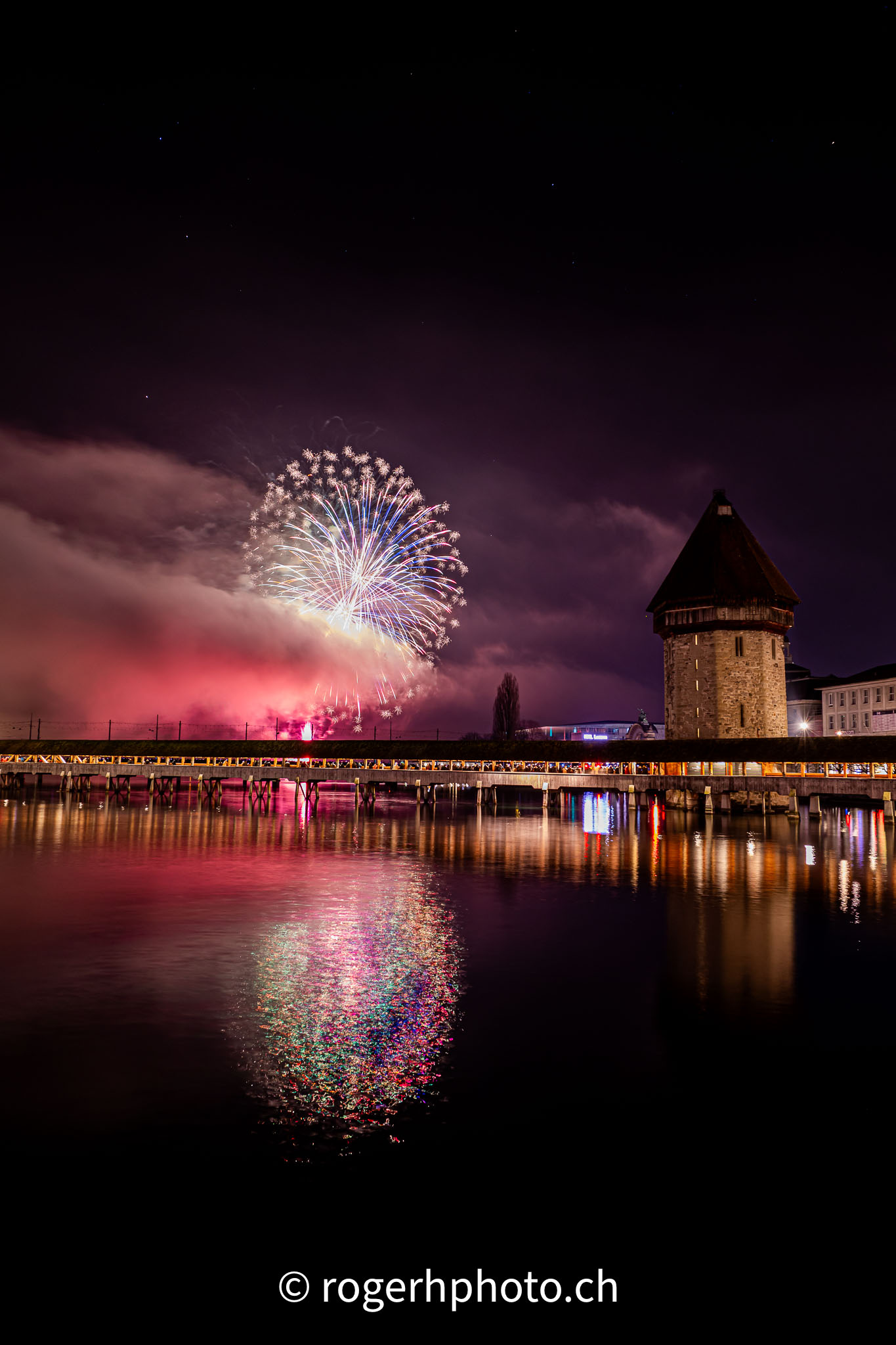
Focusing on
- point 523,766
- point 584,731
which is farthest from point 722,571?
point 584,731

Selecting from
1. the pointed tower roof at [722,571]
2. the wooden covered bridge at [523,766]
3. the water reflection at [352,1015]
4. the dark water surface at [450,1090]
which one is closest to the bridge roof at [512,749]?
the wooden covered bridge at [523,766]

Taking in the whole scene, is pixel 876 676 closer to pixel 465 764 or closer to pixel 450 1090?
pixel 465 764

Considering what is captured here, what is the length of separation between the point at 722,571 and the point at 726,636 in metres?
4.44

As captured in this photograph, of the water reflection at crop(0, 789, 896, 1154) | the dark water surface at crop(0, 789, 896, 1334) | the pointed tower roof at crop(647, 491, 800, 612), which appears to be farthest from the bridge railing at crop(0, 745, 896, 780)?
the dark water surface at crop(0, 789, 896, 1334)

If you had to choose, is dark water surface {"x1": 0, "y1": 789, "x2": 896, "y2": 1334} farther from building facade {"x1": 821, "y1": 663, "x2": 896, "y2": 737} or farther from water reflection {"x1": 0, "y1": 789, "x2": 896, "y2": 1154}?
building facade {"x1": 821, "y1": 663, "x2": 896, "y2": 737}

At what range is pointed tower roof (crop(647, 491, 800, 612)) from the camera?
53.2 meters

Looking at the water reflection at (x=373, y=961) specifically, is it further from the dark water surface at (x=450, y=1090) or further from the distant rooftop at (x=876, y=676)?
the distant rooftop at (x=876, y=676)

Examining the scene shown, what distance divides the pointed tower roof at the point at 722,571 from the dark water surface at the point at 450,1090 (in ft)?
121

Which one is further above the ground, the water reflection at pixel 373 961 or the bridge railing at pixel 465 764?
the bridge railing at pixel 465 764

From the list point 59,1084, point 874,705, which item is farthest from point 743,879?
point 874,705

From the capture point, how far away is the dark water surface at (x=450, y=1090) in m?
5.63

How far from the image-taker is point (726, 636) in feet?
174

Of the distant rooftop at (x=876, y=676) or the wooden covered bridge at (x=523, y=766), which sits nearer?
the wooden covered bridge at (x=523, y=766)

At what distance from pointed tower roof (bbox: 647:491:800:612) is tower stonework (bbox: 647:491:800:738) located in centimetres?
6
